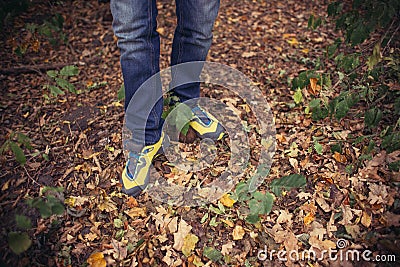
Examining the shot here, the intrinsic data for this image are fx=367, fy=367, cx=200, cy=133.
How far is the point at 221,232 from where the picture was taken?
1806 mm

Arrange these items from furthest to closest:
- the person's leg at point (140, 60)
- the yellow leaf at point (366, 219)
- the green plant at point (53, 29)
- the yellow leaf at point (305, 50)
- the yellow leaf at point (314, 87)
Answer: the yellow leaf at point (305, 50)
the green plant at point (53, 29)
the yellow leaf at point (314, 87)
the yellow leaf at point (366, 219)
the person's leg at point (140, 60)

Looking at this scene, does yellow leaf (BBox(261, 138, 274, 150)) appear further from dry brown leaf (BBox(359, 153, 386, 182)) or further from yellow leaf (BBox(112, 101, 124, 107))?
yellow leaf (BBox(112, 101, 124, 107))

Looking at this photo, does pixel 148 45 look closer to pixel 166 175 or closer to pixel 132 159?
pixel 132 159

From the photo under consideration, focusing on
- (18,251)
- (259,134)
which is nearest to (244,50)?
(259,134)

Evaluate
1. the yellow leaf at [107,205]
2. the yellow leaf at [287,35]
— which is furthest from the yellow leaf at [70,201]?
the yellow leaf at [287,35]

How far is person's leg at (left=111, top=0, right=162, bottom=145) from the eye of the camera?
156cm

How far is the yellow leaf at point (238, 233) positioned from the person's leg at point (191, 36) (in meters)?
0.78

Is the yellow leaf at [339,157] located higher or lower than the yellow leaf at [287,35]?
lower

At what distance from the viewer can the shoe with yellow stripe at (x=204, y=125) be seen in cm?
217

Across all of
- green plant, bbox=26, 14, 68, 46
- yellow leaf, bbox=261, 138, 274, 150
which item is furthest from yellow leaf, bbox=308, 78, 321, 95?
green plant, bbox=26, 14, 68, 46

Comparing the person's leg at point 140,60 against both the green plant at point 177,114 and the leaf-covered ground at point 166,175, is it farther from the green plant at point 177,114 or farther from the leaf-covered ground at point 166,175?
the leaf-covered ground at point 166,175

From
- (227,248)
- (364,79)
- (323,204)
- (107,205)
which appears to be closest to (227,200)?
(227,248)

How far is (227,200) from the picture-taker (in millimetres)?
1943

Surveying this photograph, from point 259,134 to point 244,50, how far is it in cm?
101
